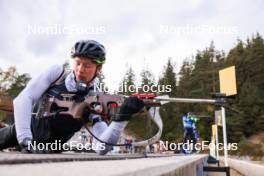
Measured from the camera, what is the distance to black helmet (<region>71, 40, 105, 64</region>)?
8.36 feet

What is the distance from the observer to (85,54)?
2551 millimetres

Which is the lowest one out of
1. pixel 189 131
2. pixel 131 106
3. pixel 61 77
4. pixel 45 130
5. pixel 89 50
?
pixel 189 131

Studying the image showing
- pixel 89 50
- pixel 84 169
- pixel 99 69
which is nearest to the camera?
pixel 84 169

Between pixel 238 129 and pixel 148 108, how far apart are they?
46.5 m

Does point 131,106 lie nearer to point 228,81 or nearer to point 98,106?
point 98,106

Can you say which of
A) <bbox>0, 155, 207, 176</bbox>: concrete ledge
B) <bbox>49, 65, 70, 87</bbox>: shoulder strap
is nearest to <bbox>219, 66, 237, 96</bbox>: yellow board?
<bbox>49, 65, 70, 87</bbox>: shoulder strap

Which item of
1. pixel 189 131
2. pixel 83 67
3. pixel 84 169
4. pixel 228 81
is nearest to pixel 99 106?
pixel 83 67

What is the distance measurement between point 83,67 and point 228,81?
297 centimetres

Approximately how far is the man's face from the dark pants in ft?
1.00

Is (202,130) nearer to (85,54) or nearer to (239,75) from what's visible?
(239,75)

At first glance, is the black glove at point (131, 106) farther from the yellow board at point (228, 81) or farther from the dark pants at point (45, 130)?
the yellow board at point (228, 81)

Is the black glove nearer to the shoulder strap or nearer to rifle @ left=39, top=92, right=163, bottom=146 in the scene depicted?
rifle @ left=39, top=92, right=163, bottom=146

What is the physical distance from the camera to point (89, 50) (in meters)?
2.55

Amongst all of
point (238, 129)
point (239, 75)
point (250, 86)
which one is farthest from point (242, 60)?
point (238, 129)
